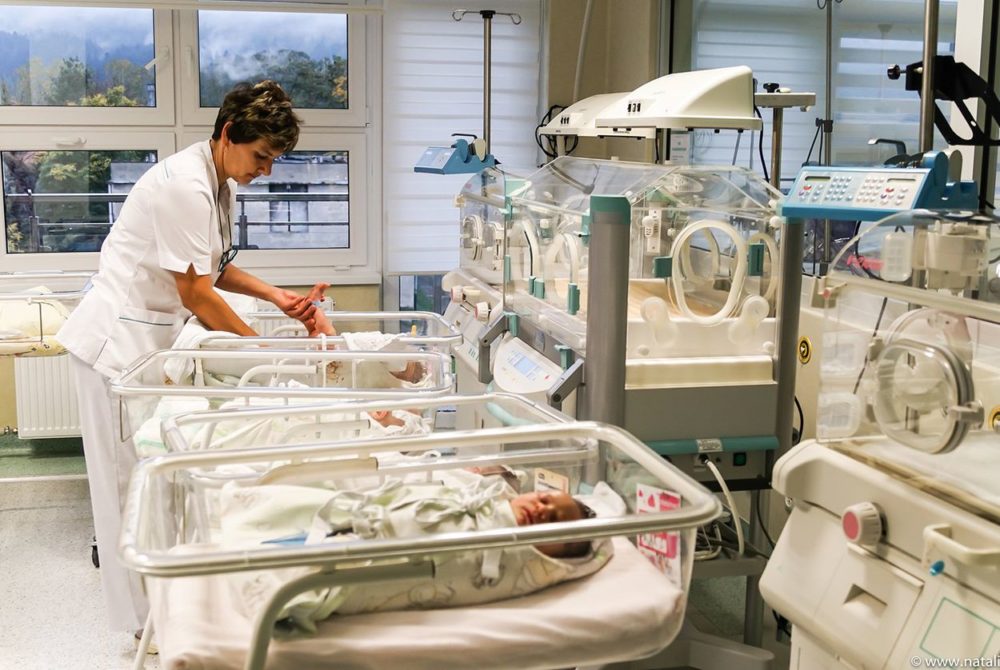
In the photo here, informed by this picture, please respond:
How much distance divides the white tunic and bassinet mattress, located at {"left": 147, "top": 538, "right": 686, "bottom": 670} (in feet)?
5.29

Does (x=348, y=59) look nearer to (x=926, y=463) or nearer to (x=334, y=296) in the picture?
(x=334, y=296)

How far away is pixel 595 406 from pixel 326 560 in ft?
4.31

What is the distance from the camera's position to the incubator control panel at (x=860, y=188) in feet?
5.84

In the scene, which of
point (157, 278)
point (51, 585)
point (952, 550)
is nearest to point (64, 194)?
point (51, 585)

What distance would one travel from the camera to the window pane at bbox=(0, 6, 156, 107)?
4.38 meters

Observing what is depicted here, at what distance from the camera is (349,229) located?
15.6ft

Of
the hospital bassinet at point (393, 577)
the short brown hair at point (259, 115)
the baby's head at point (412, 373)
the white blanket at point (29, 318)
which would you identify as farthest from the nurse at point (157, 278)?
the hospital bassinet at point (393, 577)

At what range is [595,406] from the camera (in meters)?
2.39

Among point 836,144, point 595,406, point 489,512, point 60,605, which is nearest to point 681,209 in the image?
point 595,406

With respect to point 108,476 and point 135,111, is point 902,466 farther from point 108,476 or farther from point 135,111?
point 135,111

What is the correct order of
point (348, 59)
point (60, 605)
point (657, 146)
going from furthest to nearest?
point (348, 59)
point (657, 146)
point (60, 605)

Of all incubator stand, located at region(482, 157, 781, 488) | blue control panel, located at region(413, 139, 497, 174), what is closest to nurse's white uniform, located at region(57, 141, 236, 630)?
incubator stand, located at region(482, 157, 781, 488)

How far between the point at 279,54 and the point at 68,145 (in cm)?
95

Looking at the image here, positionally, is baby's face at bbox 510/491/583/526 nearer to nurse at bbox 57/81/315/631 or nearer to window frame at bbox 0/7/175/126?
nurse at bbox 57/81/315/631
